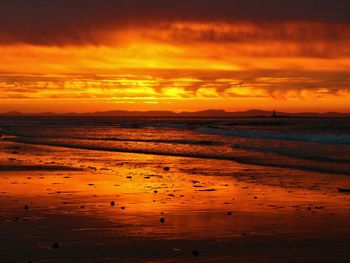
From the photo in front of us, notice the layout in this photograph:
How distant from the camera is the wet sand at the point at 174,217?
898cm

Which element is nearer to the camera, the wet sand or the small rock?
the wet sand

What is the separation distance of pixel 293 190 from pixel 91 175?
7686mm

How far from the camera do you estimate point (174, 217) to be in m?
12.0

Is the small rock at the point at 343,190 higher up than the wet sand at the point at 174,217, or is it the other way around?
the wet sand at the point at 174,217

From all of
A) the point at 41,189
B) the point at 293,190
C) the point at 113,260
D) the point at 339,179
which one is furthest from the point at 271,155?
the point at 113,260

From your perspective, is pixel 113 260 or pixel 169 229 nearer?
pixel 113 260

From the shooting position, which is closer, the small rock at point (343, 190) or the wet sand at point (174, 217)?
the wet sand at point (174, 217)

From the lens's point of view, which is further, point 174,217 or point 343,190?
point 343,190

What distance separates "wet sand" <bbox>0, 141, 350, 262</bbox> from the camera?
→ 354 inches

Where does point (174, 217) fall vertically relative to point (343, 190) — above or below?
above

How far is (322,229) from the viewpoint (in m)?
10.7

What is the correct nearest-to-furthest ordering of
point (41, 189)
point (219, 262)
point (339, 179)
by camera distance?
point (219, 262) → point (41, 189) → point (339, 179)

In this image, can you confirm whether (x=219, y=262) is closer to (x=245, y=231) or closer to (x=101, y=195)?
(x=245, y=231)

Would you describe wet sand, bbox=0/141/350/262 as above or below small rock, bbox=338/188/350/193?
above
